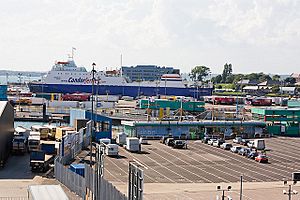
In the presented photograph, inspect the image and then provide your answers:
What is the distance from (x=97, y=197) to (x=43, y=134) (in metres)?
26.7

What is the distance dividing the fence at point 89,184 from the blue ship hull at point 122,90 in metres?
78.8

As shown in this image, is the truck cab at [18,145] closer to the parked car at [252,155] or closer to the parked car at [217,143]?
the parked car at [252,155]

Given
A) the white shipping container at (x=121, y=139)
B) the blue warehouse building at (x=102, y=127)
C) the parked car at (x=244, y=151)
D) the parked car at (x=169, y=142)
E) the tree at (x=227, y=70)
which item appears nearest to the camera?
the parked car at (x=244, y=151)

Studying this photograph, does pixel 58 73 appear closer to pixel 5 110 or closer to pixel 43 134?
pixel 43 134

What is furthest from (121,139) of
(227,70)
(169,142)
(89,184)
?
(227,70)

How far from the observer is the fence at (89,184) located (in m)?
14.8

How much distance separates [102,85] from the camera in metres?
106

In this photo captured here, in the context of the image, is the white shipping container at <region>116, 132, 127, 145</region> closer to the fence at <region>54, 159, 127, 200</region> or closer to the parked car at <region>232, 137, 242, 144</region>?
the parked car at <region>232, 137, 242, 144</region>

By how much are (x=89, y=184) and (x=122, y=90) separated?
3547 inches

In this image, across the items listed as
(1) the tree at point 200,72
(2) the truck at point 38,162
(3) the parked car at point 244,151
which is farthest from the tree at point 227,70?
(2) the truck at point 38,162

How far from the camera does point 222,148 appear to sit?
1602 inches

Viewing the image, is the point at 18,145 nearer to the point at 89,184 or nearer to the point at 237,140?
the point at 89,184

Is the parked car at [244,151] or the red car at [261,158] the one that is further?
the parked car at [244,151]

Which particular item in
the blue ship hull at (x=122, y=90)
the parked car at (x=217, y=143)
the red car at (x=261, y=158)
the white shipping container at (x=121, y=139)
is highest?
the blue ship hull at (x=122, y=90)
